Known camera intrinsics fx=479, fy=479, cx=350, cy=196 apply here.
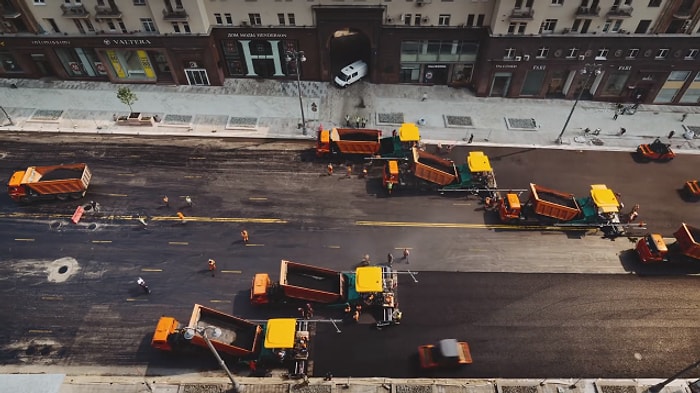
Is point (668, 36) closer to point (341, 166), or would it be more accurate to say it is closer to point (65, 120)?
point (341, 166)

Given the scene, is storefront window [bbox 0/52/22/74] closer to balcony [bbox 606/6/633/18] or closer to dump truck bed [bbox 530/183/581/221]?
dump truck bed [bbox 530/183/581/221]

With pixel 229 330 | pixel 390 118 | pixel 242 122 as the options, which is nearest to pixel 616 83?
pixel 390 118

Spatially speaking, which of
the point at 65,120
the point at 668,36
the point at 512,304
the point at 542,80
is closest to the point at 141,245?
the point at 65,120

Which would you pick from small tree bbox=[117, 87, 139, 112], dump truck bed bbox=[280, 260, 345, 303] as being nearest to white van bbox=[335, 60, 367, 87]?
small tree bbox=[117, 87, 139, 112]

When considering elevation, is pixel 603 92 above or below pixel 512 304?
above

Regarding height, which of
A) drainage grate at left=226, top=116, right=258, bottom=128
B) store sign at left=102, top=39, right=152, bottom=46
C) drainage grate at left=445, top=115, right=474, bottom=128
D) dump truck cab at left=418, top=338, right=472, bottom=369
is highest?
store sign at left=102, top=39, right=152, bottom=46

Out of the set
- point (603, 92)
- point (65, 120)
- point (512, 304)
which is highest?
point (65, 120)
